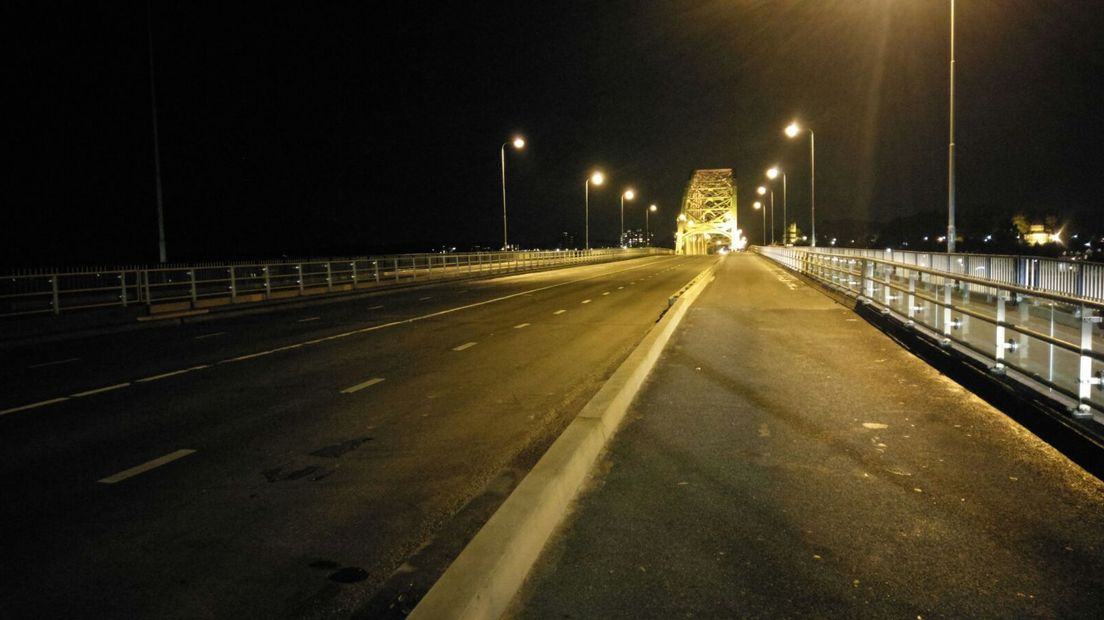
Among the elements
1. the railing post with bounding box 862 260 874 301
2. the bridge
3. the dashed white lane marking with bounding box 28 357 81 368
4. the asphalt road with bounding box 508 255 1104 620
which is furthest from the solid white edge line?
the railing post with bounding box 862 260 874 301

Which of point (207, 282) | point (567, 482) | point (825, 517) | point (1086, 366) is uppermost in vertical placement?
point (207, 282)

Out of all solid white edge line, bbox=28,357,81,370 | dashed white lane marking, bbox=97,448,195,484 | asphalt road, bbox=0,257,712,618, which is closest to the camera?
asphalt road, bbox=0,257,712,618

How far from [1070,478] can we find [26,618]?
663 centimetres

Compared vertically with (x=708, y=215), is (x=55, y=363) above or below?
below

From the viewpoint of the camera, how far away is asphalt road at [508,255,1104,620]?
3.94 m

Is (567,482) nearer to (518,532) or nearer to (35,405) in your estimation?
(518,532)

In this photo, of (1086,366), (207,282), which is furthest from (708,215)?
(1086,366)

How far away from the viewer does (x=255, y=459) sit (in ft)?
22.4

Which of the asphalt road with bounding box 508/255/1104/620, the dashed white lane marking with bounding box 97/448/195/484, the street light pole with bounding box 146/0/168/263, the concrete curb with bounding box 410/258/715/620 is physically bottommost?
the asphalt road with bounding box 508/255/1104/620

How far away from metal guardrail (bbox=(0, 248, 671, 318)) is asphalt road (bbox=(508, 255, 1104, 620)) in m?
17.1

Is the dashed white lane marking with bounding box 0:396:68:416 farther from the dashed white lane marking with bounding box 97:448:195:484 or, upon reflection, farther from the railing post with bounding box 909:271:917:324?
the railing post with bounding box 909:271:917:324

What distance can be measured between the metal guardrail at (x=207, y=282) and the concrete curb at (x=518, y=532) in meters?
16.4

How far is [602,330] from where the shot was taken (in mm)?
16750

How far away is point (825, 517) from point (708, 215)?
186 meters
